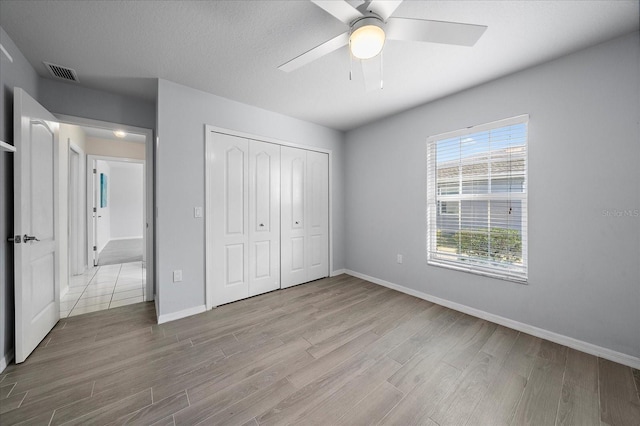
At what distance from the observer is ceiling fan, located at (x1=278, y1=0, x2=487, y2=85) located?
135cm

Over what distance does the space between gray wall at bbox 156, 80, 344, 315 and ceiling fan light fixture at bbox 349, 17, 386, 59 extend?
6.73 ft

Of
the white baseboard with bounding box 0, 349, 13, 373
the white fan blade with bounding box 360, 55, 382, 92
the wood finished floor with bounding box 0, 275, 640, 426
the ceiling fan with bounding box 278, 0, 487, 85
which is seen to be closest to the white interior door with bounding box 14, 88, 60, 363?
the white baseboard with bounding box 0, 349, 13, 373

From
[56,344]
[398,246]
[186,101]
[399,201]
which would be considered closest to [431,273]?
[398,246]

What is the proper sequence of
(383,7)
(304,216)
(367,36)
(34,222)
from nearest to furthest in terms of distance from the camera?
(383,7)
(367,36)
(34,222)
(304,216)

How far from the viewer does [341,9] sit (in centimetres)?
135

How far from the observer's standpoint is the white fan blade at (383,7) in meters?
1.29

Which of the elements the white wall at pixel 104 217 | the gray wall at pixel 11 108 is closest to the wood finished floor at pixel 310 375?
the gray wall at pixel 11 108

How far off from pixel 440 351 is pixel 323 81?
2.81m

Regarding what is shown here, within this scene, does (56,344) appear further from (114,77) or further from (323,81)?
(323,81)

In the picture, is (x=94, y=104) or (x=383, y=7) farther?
(x=94, y=104)

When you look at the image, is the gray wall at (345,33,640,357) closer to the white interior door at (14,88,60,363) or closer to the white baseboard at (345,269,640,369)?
the white baseboard at (345,269,640,369)

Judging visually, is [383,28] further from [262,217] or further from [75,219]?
[75,219]

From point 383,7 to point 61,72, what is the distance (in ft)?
10.3

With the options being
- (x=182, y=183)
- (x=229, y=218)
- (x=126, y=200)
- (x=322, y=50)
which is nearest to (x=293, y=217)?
(x=229, y=218)
